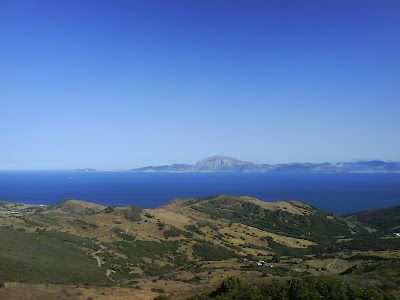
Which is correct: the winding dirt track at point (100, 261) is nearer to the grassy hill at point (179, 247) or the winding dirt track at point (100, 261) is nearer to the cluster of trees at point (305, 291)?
the grassy hill at point (179, 247)

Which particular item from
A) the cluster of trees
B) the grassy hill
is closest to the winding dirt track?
the grassy hill

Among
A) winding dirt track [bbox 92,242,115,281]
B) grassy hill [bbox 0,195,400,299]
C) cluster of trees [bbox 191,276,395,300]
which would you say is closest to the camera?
cluster of trees [bbox 191,276,395,300]

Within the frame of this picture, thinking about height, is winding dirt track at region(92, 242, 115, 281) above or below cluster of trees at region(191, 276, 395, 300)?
below

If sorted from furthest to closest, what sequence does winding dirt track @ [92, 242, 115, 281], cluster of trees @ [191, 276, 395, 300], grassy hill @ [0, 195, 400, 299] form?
winding dirt track @ [92, 242, 115, 281], grassy hill @ [0, 195, 400, 299], cluster of trees @ [191, 276, 395, 300]

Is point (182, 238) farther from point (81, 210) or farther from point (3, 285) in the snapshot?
point (81, 210)

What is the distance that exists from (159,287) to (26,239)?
97.1 ft

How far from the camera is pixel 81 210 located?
13525 cm

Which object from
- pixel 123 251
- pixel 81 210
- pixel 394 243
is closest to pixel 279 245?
pixel 394 243

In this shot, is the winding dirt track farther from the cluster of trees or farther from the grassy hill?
the cluster of trees

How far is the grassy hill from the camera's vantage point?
35.2 meters

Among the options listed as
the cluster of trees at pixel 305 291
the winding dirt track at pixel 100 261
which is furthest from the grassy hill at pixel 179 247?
the cluster of trees at pixel 305 291

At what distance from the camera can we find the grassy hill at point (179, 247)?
35.2 metres

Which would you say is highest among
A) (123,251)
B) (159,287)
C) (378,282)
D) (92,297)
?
(378,282)

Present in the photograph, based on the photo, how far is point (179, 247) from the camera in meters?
70.8
